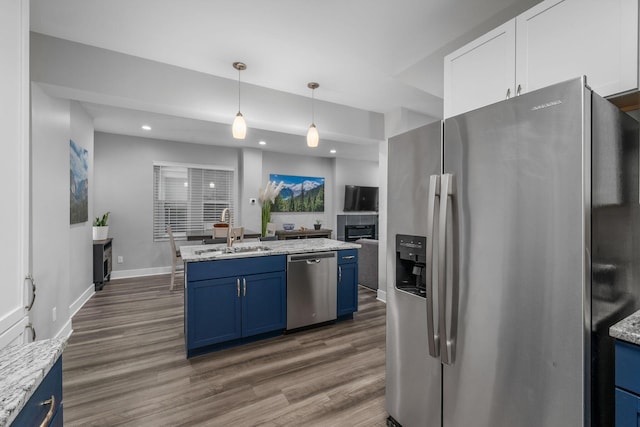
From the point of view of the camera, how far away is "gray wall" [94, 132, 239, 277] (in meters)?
5.42

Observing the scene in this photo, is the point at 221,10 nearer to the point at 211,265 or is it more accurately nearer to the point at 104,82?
the point at 104,82

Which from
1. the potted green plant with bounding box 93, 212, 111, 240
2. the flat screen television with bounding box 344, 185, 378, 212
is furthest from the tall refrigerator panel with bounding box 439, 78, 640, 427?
the flat screen television with bounding box 344, 185, 378, 212

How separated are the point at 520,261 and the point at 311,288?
7.63 feet

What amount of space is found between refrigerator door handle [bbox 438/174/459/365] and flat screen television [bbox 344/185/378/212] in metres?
6.68

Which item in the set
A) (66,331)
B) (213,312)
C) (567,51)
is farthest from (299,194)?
(567,51)

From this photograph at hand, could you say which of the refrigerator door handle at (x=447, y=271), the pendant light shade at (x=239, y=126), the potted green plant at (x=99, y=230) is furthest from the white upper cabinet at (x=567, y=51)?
the potted green plant at (x=99, y=230)

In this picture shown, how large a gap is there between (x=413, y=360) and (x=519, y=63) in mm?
1700

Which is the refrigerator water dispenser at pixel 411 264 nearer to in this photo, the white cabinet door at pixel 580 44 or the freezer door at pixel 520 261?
the freezer door at pixel 520 261

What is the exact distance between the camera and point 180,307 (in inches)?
156

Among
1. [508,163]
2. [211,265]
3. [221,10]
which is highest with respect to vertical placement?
[221,10]

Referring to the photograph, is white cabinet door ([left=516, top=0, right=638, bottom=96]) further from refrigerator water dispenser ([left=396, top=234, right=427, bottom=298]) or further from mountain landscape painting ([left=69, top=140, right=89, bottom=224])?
mountain landscape painting ([left=69, top=140, right=89, bottom=224])

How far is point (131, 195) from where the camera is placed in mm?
5637

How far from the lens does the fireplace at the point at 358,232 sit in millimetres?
8164

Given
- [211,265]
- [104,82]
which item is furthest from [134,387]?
[104,82]
